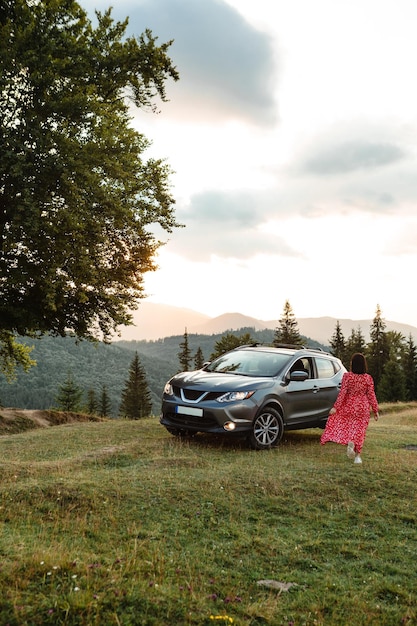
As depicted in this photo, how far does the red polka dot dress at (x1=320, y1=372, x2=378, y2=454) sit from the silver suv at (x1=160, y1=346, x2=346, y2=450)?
3.88 ft

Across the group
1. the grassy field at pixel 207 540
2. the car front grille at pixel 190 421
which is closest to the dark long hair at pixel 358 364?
the grassy field at pixel 207 540

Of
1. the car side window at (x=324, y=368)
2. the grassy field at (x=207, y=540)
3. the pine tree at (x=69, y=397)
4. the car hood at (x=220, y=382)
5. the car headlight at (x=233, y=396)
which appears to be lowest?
the pine tree at (x=69, y=397)

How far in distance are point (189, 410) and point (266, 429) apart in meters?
1.69

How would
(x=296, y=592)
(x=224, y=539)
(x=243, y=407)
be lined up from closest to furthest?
(x=296, y=592) < (x=224, y=539) < (x=243, y=407)

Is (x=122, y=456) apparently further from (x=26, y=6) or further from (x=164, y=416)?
(x=26, y=6)

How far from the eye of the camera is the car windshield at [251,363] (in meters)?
11.6

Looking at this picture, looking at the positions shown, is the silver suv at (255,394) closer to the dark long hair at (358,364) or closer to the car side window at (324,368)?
the car side window at (324,368)

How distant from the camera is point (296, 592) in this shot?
167 inches

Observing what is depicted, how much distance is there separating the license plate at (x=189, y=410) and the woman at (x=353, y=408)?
2631 millimetres

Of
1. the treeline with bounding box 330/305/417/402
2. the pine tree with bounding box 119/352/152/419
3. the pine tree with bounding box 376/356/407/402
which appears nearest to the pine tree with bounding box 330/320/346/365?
the treeline with bounding box 330/305/417/402

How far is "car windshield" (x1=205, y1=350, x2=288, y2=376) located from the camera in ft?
38.0

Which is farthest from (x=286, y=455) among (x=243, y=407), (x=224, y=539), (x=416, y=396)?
(x=416, y=396)

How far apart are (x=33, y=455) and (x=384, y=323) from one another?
217 feet

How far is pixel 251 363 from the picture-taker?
11922mm
